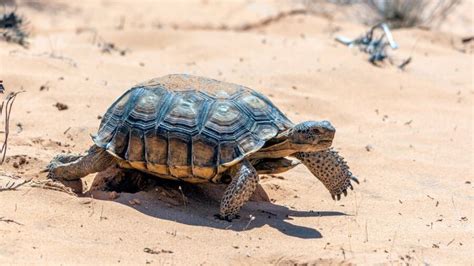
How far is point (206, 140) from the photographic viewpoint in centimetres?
596

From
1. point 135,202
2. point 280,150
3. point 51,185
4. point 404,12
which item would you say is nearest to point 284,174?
point 280,150

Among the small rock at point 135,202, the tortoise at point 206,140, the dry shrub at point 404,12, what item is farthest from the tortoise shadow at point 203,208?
the dry shrub at point 404,12

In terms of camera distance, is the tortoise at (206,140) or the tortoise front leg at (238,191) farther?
the tortoise at (206,140)

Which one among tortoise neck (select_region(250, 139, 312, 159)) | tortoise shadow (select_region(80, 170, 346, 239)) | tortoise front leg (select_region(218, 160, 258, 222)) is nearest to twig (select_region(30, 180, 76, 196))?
tortoise shadow (select_region(80, 170, 346, 239))

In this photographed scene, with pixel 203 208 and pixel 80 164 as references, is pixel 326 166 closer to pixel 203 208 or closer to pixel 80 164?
pixel 203 208

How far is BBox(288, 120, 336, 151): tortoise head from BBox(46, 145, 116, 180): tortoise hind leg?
138 cm

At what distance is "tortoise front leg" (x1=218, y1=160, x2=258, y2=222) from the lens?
19.1 feet

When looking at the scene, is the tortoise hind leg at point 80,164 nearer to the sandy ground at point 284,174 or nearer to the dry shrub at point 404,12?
the sandy ground at point 284,174

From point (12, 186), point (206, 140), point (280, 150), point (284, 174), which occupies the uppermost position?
point (206, 140)

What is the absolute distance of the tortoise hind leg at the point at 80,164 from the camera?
6.36 metres

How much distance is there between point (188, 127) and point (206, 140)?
→ 168 millimetres

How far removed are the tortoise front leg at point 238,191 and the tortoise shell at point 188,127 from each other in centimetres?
11

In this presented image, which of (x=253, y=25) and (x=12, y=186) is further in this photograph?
(x=253, y=25)

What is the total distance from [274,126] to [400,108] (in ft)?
12.6
